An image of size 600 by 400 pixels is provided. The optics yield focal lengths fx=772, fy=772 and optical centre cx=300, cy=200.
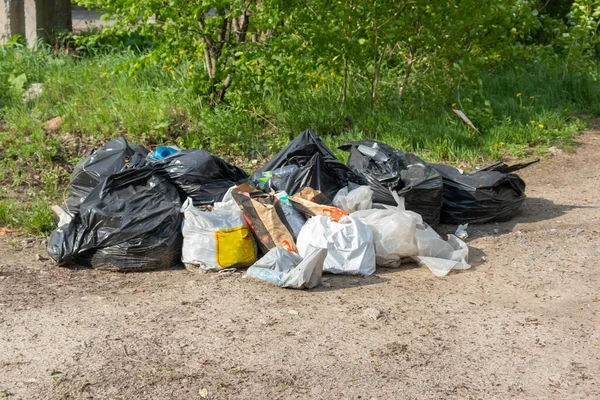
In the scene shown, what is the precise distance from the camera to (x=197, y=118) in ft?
23.4

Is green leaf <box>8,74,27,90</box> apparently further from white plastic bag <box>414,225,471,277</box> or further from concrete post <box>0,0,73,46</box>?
white plastic bag <box>414,225,471,277</box>

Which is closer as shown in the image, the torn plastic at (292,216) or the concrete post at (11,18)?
the torn plastic at (292,216)

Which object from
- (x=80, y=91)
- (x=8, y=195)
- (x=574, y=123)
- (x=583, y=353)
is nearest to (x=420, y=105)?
(x=574, y=123)

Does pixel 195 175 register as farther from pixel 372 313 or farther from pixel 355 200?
pixel 372 313

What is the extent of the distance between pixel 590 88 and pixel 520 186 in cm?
363

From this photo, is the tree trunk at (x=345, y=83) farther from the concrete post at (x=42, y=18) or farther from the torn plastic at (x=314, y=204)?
the concrete post at (x=42, y=18)

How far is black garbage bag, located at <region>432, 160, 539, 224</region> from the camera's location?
5.31 metres

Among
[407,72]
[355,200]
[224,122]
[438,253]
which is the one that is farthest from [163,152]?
[407,72]

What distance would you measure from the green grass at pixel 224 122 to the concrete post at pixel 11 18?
4.53ft

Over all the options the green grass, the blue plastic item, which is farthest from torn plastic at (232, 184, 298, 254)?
the green grass

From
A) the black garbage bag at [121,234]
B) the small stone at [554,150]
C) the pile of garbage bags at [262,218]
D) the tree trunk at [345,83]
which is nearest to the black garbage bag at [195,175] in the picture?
the pile of garbage bags at [262,218]

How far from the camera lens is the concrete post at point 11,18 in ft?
31.0

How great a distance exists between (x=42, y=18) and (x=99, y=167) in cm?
499

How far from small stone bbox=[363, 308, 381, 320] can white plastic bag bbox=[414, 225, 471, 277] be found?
0.74 meters
